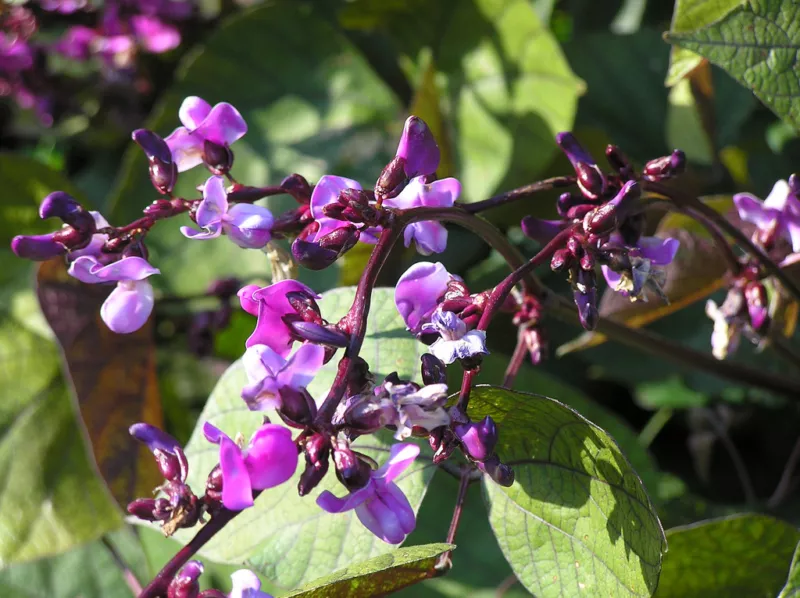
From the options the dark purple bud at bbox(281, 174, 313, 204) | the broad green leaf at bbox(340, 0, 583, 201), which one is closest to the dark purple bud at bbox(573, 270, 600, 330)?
the dark purple bud at bbox(281, 174, 313, 204)

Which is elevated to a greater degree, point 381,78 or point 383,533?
point 383,533

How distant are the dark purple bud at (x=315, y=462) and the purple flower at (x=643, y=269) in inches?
9.3

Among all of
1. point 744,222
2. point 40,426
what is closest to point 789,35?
point 744,222

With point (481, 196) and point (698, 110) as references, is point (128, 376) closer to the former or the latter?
point (481, 196)

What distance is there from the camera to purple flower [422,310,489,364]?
498 millimetres

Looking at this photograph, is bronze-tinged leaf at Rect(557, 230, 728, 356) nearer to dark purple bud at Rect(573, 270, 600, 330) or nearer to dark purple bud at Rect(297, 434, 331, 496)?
dark purple bud at Rect(573, 270, 600, 330)

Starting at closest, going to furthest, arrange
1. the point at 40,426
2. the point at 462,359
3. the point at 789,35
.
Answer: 1. the point at 462,359
2. the point at 789,35
3. the point at 40,426

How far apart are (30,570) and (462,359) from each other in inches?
35.8

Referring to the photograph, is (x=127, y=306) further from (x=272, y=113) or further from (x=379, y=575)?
(x=272, y=113)

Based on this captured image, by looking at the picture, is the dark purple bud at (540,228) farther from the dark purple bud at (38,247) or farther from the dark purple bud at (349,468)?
the dark purple bud at (38,247)

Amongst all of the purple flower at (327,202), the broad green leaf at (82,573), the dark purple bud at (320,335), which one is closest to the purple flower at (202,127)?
the purple flower at (327,202)

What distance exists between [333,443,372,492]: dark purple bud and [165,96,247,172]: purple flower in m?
0.27

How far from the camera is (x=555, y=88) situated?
1108mm

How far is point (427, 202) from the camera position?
0.59 m
